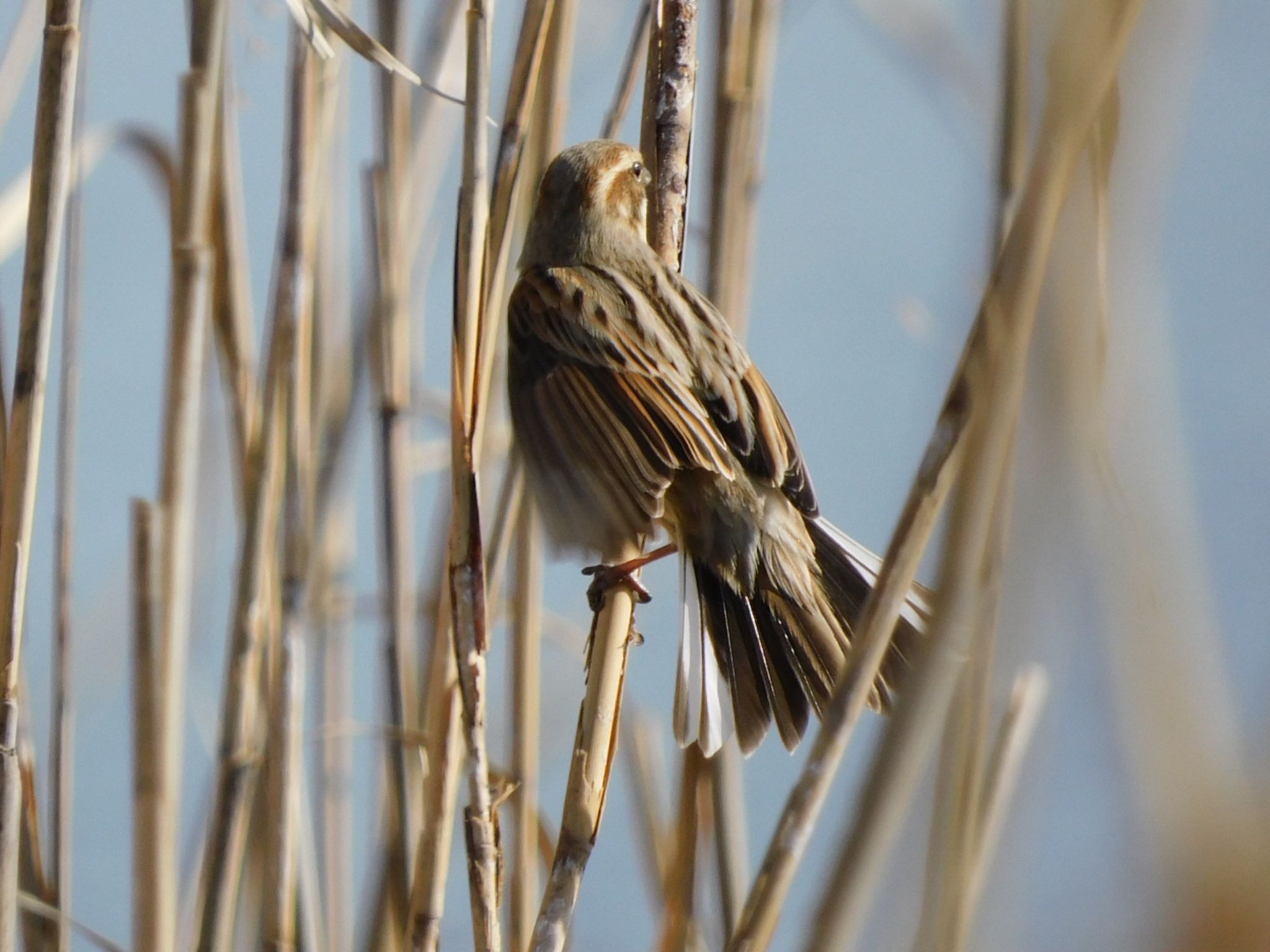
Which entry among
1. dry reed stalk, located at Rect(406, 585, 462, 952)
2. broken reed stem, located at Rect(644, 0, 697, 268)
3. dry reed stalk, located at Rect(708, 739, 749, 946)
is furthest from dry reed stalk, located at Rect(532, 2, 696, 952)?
dry reed stalk, located at Rect(708, 739, 749, 946)

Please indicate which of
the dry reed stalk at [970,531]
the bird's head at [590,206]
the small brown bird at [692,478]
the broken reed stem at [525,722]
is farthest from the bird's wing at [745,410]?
the dry reed stalk at [970,531]

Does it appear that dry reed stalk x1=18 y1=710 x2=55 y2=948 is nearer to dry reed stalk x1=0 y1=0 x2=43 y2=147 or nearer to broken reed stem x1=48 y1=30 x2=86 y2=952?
broken reed stem x1=48 y1=30 x2=86 y2=952

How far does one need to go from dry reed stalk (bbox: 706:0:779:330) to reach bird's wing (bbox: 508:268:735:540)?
0.20 m

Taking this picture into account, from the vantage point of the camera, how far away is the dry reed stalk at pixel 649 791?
177cm

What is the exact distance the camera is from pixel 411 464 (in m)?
1.76

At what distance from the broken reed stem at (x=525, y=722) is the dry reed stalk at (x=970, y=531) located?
78 cm

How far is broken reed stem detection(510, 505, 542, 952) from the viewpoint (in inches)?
62.1

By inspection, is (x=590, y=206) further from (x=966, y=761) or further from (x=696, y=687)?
(x=966, y=761)

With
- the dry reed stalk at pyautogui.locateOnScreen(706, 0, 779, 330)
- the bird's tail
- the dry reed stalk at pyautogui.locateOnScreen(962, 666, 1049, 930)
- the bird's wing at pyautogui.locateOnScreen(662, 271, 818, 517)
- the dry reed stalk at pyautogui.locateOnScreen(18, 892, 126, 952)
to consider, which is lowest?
the dry reed stalk at pyautogui.locateOnScreen(18, 892, 126, 952)

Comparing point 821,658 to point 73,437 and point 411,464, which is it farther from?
point 73,437

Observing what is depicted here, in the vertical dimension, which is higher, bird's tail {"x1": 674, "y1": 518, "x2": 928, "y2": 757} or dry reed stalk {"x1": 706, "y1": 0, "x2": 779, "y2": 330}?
dry reed stalk {"x1": 706, "y1": 0, "x2": 779, "y2": 330}

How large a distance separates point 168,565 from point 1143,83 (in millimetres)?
1108

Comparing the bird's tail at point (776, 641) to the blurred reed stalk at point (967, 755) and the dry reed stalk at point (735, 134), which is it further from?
the blurred reed stalk at point (967, 755)

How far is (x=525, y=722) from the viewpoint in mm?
1597
